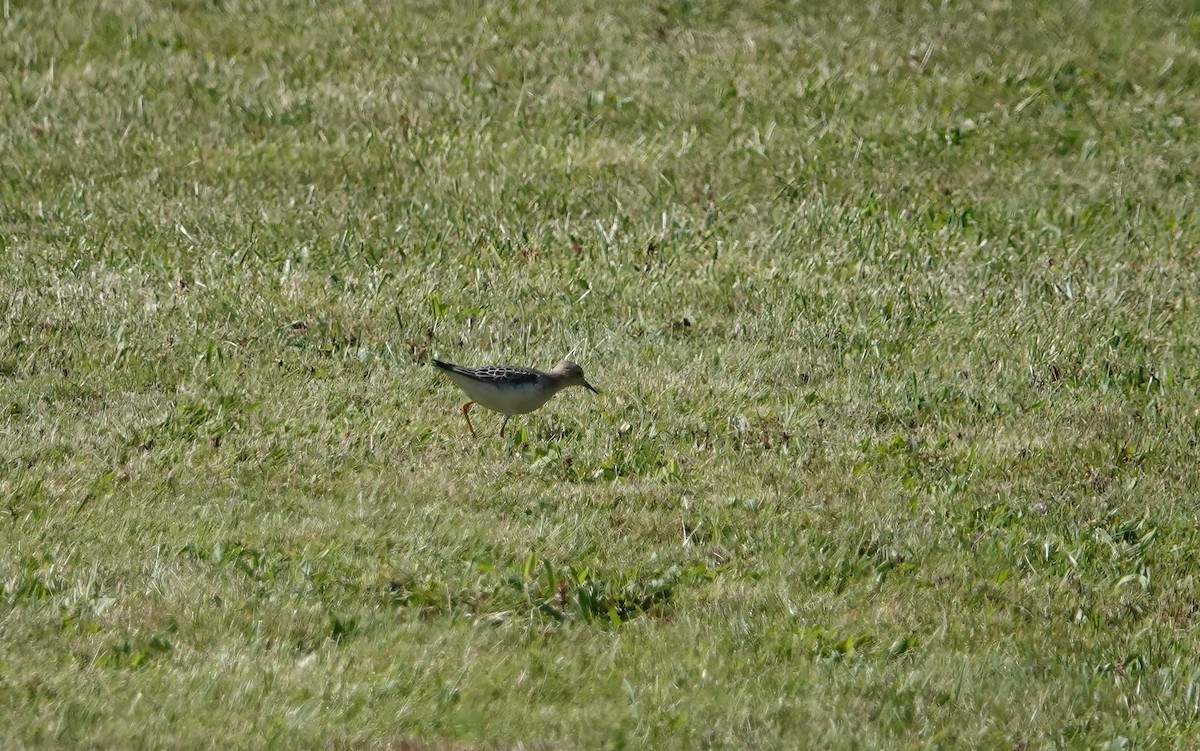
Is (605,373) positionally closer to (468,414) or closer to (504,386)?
(468,414)

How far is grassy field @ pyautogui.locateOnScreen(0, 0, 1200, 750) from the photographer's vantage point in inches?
269

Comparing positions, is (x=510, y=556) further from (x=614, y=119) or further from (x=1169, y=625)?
(x=614, y=119)

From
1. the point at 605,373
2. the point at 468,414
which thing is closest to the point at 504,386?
the point at 468,414

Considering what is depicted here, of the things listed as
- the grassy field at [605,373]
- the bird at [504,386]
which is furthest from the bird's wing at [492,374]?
the grassy field at [605,373]

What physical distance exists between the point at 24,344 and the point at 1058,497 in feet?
21.2

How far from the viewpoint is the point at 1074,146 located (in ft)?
52.4

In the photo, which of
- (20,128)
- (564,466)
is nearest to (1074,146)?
(564,466)

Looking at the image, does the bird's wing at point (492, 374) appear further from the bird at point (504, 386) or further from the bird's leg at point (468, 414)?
the bird's leg at point (468, 414)

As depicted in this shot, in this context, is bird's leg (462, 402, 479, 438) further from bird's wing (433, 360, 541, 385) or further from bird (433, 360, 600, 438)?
bird's wing (433, 360, 541, 385)

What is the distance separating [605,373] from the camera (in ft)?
35.4

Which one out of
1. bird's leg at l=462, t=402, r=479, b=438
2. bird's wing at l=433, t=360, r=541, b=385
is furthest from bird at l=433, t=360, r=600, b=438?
bird's leg at l=462, t=402, r=479, b=438

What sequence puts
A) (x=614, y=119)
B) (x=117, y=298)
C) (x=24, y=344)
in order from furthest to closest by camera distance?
1. (x=614, y=119)
2. (x=117, y=298)
3. (x=24, y=344)

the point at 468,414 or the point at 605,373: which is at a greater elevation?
the point at 468,414

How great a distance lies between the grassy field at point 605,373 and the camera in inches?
269
